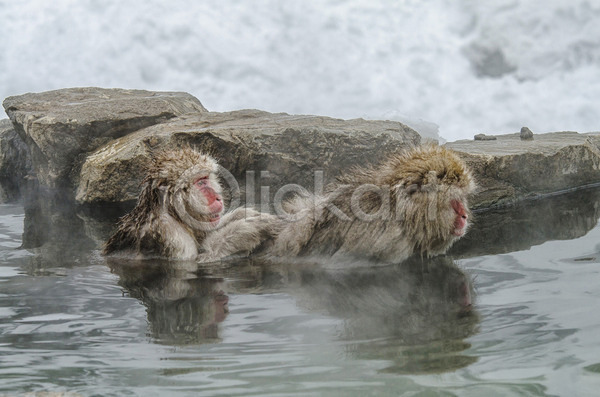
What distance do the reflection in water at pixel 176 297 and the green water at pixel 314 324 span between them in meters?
0.01

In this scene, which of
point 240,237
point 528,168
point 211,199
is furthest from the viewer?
point 528,168

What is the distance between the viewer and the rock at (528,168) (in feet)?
22.1

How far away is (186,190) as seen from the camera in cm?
501

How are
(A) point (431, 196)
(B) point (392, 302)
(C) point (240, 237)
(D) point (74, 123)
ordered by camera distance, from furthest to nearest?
(D) point (74, 123)
(C) point (240, 237)
(A) point (431, 196)
(B) point (392, 302)

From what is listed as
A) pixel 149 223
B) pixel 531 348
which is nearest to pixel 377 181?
pixel 149 223

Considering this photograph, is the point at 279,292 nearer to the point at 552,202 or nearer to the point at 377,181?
the point at 377,181

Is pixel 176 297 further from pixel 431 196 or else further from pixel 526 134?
pixel 526 134

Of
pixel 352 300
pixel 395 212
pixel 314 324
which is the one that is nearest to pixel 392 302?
pixel 352 300

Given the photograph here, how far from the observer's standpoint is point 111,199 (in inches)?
288

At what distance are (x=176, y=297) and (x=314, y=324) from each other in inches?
40.4

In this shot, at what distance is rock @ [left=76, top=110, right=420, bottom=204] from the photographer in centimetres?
674

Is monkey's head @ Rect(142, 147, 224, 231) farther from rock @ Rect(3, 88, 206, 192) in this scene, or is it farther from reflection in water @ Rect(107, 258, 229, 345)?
rock @ Rect(3, 88, 206, 192)

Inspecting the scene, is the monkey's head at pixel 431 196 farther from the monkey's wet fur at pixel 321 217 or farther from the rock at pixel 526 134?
the rock at pixel 526 134

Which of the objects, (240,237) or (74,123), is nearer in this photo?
(240,237)
